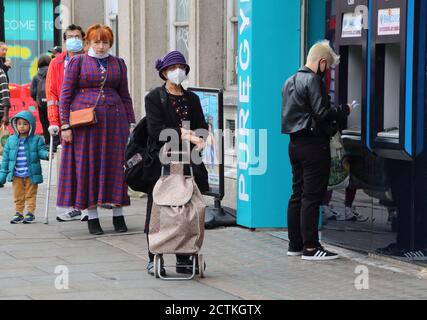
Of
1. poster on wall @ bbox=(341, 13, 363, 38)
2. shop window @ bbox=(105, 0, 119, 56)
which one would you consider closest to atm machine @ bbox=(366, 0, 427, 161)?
poster on wall @ bbox=(341, 13, 363, 38)

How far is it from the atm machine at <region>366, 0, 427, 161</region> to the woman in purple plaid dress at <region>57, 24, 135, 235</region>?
2.60 meters

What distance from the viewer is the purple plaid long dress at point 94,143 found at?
1030cm

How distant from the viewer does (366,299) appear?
747 centimetres

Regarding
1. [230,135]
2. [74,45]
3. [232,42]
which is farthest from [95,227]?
[232,42]

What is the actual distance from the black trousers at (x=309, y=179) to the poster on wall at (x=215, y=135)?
61.3 inches

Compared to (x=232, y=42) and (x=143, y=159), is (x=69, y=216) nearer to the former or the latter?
(x=232, y=42)

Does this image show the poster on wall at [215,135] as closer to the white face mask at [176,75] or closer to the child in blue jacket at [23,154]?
the child in blue jacket at [23,154]

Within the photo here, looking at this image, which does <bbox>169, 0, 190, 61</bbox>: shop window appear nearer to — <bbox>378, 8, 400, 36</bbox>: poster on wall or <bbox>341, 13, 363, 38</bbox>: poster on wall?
<bbox>341, 13, 363, 38</bbox>: poster on wall

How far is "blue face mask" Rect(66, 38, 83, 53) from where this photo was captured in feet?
37.0

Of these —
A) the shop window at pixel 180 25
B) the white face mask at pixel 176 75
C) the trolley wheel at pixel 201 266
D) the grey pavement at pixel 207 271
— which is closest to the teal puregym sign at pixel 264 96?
the grey pavement at pixel 207 271

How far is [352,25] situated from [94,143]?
2729 millimetres

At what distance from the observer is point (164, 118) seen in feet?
27.0

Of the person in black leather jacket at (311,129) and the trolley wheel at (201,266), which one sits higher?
the person in black leather jacket at (311,129)

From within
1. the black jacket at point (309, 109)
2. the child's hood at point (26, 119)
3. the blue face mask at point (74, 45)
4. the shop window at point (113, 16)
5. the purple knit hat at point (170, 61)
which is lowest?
the child's hood at point (26, 119)
